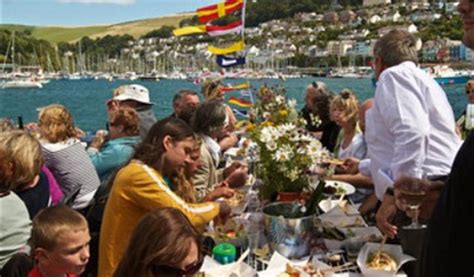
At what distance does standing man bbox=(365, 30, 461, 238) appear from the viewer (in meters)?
2.27

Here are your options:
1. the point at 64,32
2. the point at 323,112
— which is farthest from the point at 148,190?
the point at 64,32

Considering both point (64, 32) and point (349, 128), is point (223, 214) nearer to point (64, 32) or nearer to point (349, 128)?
point (349, 128)

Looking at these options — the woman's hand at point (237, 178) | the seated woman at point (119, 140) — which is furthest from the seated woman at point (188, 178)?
the seated woman at point (119, 140)

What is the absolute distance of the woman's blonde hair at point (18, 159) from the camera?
9.02 feet

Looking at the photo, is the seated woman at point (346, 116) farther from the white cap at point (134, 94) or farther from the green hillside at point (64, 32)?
the green hillside at point (64, 32)

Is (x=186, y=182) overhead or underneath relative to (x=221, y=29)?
underneath

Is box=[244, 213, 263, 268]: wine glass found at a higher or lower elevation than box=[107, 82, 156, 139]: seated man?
lower

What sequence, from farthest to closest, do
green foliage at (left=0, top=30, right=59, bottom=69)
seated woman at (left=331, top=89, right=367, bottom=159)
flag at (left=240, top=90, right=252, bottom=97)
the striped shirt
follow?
green foliage at (left=0, top=30, right=59, bottom=69)
flag at (left=240, top=90, right=252, bottom=97)
seated woman at (left=331, top=89, right=367, bottom=159)
the striped shirt

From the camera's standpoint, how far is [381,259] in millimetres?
1941

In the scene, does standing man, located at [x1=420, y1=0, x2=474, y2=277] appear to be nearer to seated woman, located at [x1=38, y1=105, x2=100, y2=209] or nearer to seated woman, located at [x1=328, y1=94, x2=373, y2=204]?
seated woman, located at [x1=328, y1=94, x2=373, y2=204]

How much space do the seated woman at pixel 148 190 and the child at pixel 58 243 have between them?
0.47 ft

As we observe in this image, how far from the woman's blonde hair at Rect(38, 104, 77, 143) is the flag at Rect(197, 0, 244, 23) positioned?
378cm

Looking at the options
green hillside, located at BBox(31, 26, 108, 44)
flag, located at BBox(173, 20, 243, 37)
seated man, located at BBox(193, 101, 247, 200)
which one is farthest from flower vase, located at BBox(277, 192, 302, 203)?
green hillside, located at BBox(31, 26, 108, 44)

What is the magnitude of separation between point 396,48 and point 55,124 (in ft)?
7.64
